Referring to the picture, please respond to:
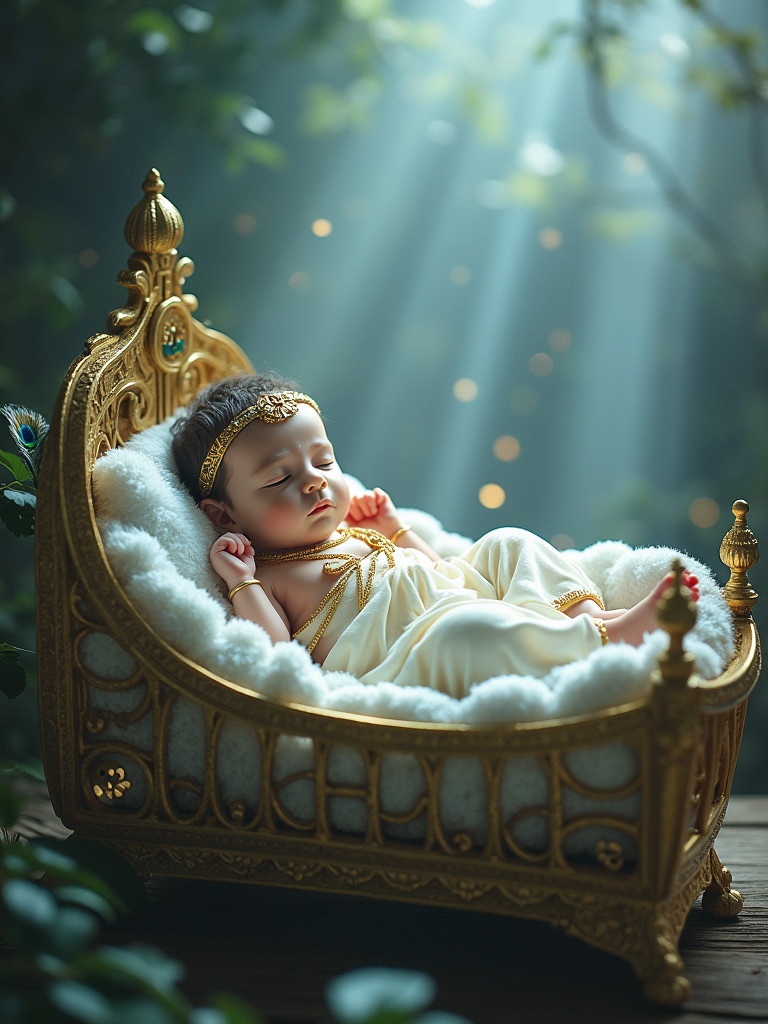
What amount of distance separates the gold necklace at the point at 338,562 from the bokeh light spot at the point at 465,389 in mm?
1709

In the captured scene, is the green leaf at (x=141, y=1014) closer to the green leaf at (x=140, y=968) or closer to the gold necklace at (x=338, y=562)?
the green leaf at (x=140, y=968)

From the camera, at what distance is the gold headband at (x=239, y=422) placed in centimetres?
156

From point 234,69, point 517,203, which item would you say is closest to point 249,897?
point 234,69

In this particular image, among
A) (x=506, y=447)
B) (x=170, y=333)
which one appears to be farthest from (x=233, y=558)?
(x=506, y=447)

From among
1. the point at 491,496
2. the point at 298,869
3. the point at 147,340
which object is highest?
the point at 147,340

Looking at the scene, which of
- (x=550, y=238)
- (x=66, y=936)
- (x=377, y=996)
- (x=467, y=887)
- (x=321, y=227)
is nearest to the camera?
(x=377, y=996)

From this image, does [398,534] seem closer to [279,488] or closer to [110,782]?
[279,488]

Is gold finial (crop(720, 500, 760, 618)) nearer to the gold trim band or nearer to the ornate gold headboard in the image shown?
the gold trim band

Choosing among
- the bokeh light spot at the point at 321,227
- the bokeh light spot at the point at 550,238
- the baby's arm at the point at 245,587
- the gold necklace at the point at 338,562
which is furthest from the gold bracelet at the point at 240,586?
the bokeh light spot at the point at 550,238

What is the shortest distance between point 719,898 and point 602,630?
457 mm

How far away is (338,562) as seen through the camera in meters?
1.55

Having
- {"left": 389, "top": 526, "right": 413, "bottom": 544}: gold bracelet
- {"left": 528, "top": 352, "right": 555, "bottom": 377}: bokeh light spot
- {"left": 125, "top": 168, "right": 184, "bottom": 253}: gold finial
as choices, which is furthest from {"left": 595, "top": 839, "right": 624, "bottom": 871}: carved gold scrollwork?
{"left": 528, "top": 352, "right": 555, "bottom": 377}: bokeh light spot

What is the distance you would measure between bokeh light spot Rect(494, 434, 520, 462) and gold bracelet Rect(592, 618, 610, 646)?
199cm

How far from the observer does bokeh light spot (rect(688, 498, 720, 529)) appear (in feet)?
10.1
